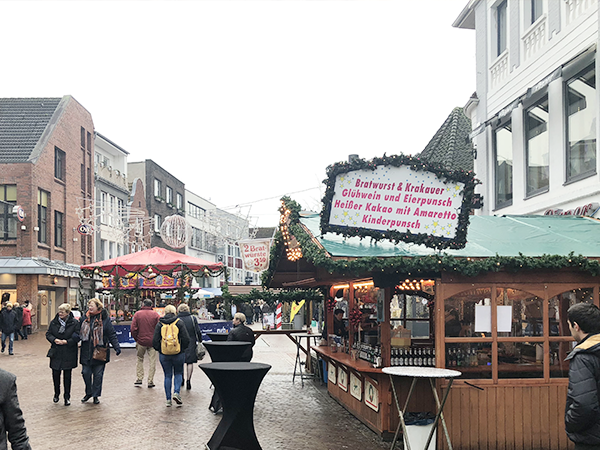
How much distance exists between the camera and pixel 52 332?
37.1 ft

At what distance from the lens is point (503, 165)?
632 inches

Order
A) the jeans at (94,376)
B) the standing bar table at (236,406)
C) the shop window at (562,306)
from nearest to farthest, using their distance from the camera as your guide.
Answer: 1. the standing bar table at (236,406)
2. the shop window at (562,306)
3. the jeans at (94,376)

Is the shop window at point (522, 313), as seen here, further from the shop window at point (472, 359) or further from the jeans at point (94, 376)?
the jeans at point (94, 376)

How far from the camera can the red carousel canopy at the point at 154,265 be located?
23.9 m

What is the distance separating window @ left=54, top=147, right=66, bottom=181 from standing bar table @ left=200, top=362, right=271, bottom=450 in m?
30.7

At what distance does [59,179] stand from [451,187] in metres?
31.1

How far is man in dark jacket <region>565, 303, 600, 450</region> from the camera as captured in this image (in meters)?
4.51

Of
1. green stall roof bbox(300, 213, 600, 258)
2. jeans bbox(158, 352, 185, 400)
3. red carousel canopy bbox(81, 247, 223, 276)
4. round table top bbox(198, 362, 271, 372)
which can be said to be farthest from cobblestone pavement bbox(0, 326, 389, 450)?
red carousel canopy bbox(81, 247, 223, 276)

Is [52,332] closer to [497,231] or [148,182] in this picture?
[497,231]

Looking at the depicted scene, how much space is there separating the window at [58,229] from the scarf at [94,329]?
25558mm

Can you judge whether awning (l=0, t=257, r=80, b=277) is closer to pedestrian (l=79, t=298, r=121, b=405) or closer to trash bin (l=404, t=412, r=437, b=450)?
pedestrian (l=79, t=298, r=121, b=405)

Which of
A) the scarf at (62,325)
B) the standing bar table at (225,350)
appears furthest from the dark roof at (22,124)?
the standing bar table at (225,350)

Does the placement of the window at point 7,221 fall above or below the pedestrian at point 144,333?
above

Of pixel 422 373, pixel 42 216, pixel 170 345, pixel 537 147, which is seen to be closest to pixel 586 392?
pixel 422 373
